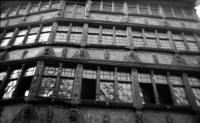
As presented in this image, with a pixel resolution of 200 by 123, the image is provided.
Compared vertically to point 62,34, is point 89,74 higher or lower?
lower

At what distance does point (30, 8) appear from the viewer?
15.5 metres

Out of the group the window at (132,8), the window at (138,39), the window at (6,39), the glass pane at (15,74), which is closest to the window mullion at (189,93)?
the window at (138,39)

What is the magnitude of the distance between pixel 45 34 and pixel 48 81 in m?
4.07

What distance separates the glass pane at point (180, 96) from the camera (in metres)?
10.2

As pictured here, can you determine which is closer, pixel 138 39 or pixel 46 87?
pixel 46 87

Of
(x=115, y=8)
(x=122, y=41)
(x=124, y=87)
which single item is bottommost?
(x=124, y=87)

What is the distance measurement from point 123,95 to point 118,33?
4989 millimetres

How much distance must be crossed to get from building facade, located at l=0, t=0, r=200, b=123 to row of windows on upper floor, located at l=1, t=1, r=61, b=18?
0.08 m

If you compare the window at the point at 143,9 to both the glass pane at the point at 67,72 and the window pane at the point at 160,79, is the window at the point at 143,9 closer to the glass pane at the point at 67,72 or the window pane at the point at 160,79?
the window pane at the point at 160,79

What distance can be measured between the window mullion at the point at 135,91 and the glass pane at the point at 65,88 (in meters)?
3.31

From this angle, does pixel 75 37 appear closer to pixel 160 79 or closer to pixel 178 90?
pixel 160 79

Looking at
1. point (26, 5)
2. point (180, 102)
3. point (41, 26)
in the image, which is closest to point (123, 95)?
point (180, 102)

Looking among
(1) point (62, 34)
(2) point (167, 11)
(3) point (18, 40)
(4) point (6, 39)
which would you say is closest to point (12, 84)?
(3) point (18, 40)

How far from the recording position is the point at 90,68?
11047 mm
